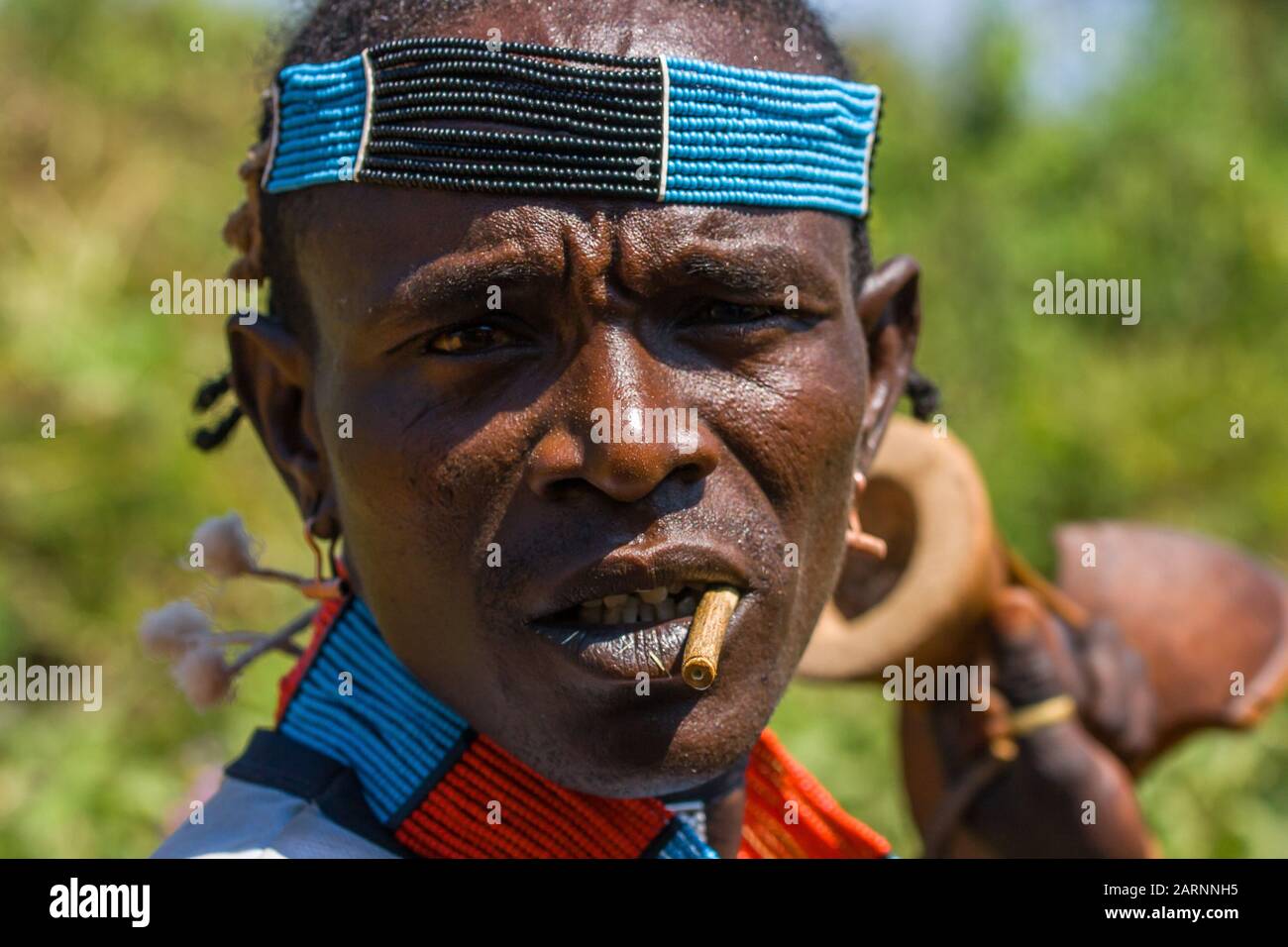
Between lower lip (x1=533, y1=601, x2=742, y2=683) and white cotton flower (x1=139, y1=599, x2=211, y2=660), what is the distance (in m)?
0.76

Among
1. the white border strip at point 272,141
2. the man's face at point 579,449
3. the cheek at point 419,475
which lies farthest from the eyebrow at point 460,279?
the white border strip at point 272,141

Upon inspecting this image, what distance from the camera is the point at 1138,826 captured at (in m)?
3.33

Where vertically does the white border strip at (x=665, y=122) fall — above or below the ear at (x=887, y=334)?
above

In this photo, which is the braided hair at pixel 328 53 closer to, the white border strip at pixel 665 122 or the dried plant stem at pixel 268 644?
the white border strip at pixel 665 122

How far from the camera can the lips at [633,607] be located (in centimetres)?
205

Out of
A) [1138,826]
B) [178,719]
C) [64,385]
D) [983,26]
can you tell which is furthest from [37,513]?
[983,26]

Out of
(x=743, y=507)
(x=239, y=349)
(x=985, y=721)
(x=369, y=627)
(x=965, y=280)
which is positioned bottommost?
(x=985, y=721)

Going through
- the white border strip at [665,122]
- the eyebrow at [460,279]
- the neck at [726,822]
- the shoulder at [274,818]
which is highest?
the white border strip at [665,122]

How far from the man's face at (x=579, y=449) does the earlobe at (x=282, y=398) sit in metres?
0.13

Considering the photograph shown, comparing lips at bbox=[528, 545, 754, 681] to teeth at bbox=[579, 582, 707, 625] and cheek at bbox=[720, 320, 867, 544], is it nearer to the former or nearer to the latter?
teeth at bbox=[579, 582, 707, 625]

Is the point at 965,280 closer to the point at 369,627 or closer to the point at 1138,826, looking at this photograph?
the point at 1138,826

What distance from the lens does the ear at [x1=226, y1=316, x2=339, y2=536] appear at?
7.84ft

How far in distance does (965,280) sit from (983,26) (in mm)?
1346

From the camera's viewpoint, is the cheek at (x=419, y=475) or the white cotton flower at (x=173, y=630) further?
the white cotton flower at (x=173, y=630)
